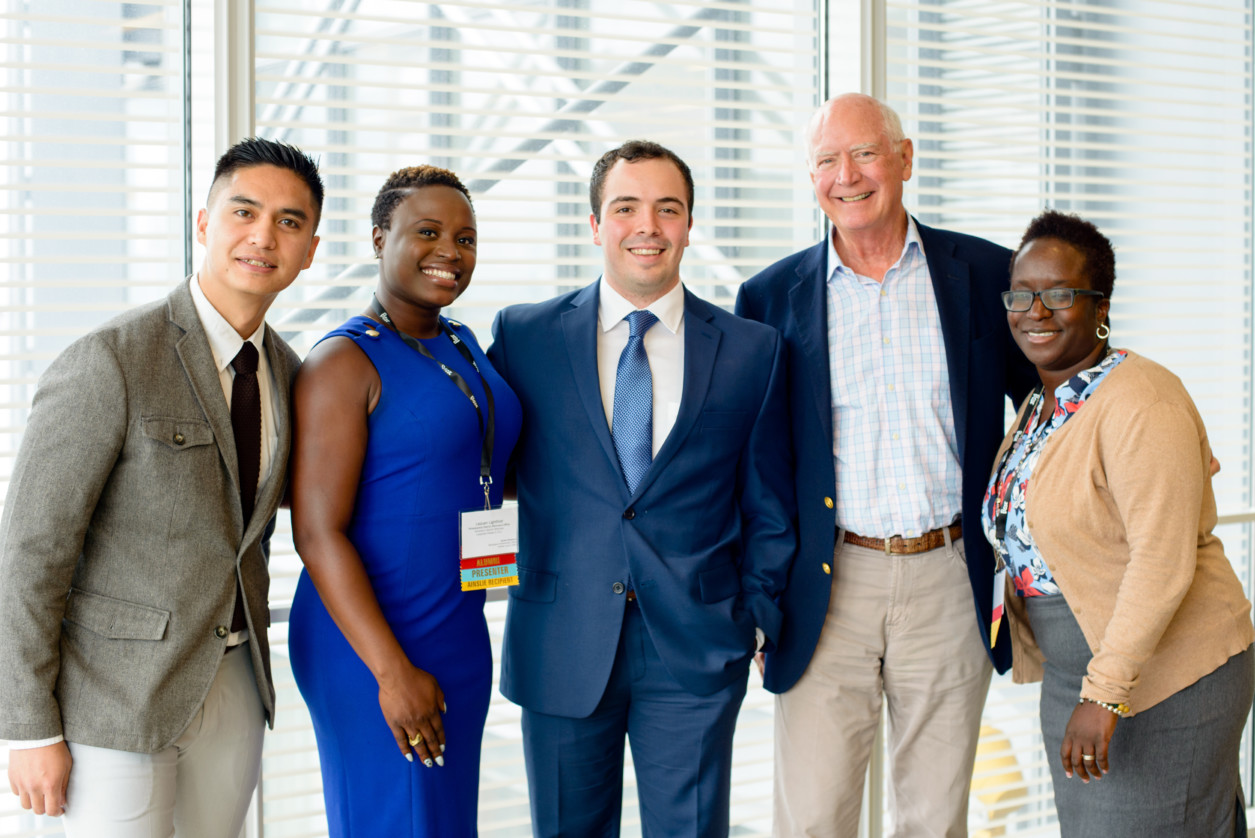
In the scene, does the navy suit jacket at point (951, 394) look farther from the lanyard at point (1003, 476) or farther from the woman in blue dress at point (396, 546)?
the woman in blue dress at point (396, 546)

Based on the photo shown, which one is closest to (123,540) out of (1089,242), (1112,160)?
(1089,242)

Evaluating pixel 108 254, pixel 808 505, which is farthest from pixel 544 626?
pixel 108 254

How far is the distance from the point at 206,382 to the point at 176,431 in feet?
0.35

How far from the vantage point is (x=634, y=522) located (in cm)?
211

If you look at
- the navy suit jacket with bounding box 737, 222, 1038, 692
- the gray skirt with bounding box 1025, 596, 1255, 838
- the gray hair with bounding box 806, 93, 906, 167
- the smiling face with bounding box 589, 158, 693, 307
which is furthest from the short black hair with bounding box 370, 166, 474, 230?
the gray skirt with bounding box 1025, 596, 1255, 838

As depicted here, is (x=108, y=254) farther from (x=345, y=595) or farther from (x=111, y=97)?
(x=345, y=595)

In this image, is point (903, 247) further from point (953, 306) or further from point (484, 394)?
point (484, 394)

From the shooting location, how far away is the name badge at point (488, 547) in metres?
1.92

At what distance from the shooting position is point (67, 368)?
5.23ft

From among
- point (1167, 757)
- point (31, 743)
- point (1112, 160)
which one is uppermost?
point (1112, 160)

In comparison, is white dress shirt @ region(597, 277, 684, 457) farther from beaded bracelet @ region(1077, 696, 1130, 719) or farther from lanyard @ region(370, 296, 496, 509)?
beaded bracelet @ region(1077, 696, 1130, 719)

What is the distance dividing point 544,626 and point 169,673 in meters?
0.79

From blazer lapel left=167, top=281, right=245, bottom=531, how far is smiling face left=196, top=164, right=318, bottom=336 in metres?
0.08

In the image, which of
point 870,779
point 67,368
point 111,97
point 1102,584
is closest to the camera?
point 67,368
